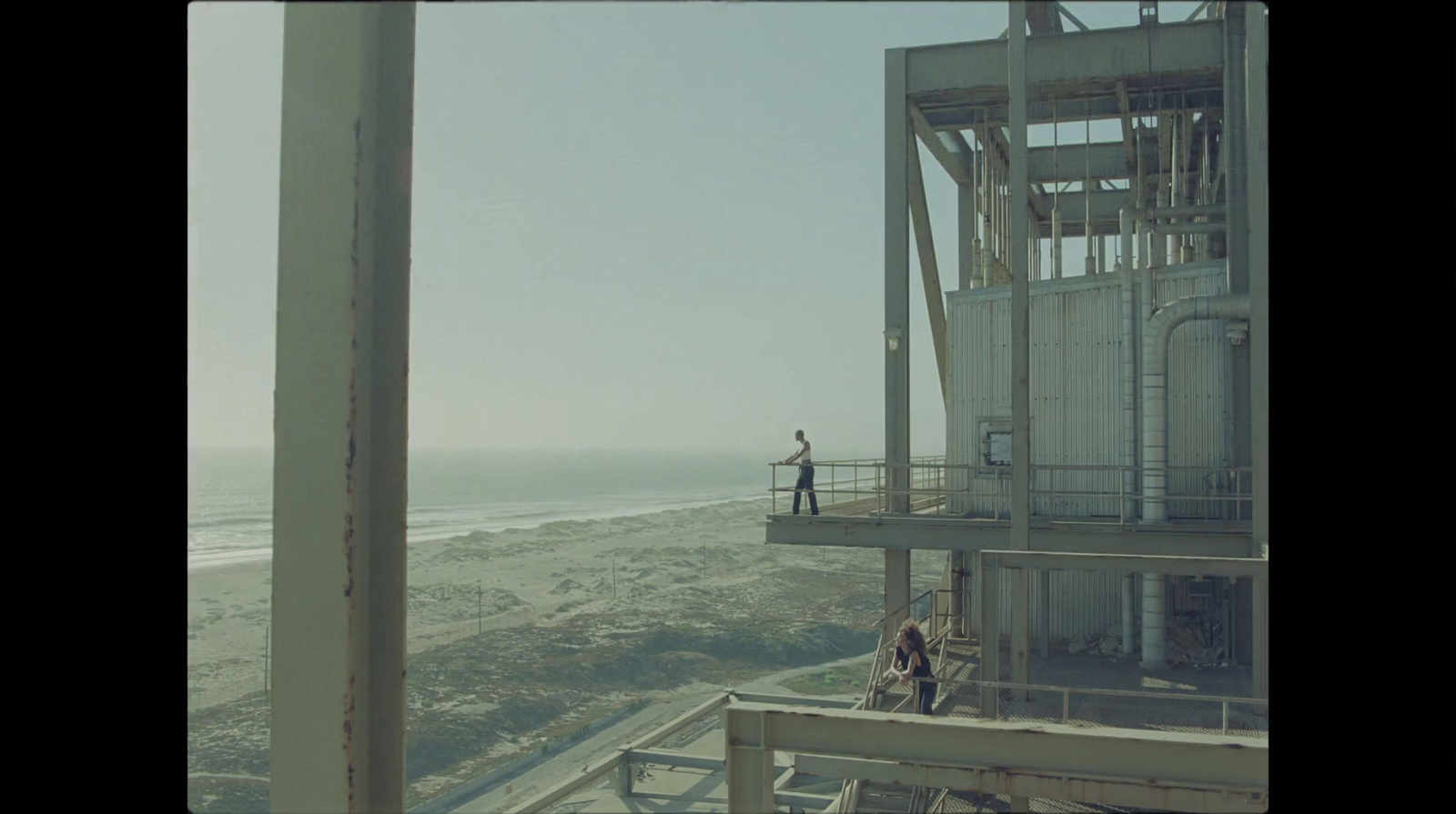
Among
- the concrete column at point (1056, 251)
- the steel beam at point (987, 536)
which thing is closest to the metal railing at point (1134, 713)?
the steel beam at point (987, 536)

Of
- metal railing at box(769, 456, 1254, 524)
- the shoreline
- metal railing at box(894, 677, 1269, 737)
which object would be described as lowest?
the shoreline

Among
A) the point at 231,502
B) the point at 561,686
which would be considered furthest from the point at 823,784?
the point at 231,502

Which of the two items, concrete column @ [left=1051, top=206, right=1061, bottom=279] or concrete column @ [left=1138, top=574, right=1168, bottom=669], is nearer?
concrete column @ [left=1138, top=574, right=1168, bottom=669]

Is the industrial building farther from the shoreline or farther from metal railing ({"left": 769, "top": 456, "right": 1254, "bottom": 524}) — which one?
the shoreline

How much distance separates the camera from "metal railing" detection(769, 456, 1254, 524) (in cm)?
1500

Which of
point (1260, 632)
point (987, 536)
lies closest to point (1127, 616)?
point (987, 536)

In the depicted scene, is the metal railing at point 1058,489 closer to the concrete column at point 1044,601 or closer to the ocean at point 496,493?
the concrete column at point 1044,601

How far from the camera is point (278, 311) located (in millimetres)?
3117

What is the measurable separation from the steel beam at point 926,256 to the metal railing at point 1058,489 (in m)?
2.43

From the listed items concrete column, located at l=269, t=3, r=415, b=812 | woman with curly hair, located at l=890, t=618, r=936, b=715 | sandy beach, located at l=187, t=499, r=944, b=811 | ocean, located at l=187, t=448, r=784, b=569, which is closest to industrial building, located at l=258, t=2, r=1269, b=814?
concrete column, located at l=269, t=3, r=415, b=812

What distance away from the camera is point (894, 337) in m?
16.1

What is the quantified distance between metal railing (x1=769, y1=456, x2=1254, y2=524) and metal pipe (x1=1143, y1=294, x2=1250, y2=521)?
0.24 meters
